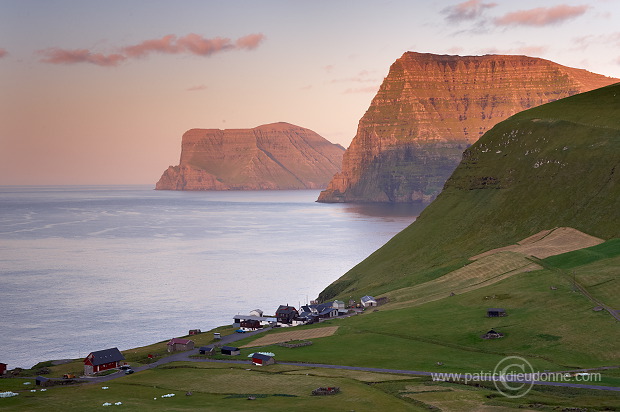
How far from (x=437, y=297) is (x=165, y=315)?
208ft

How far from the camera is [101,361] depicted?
331ft

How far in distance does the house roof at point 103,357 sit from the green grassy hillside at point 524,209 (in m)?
62.6

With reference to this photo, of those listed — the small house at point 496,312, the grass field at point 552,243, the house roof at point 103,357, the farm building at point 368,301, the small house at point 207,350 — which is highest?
the grass field at point 552,243

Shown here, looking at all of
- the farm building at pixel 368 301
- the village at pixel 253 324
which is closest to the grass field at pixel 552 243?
the farm building at pixel 368 301

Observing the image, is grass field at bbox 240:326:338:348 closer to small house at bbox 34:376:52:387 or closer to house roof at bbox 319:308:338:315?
house roof at bbox 319:308:338:315

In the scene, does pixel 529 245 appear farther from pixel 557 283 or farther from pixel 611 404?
pixel 611 404

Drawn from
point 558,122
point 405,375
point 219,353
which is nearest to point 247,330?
point 219,353

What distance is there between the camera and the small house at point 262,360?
95.9m

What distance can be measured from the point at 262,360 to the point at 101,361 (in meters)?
23.6

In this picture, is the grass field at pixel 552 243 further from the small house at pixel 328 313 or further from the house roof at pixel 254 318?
the house roof at pixel 254 318

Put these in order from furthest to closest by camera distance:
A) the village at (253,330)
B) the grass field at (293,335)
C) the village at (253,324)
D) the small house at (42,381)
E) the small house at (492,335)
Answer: the grass field at (293,335) → the small house at (492,335) → the village at (253,324) → the village at (253,330) → the small house at (42,381)

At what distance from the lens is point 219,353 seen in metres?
108

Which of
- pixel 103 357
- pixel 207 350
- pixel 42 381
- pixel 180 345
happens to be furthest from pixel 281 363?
pixel 42 381

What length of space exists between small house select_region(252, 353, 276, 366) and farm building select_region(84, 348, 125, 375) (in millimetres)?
20812
